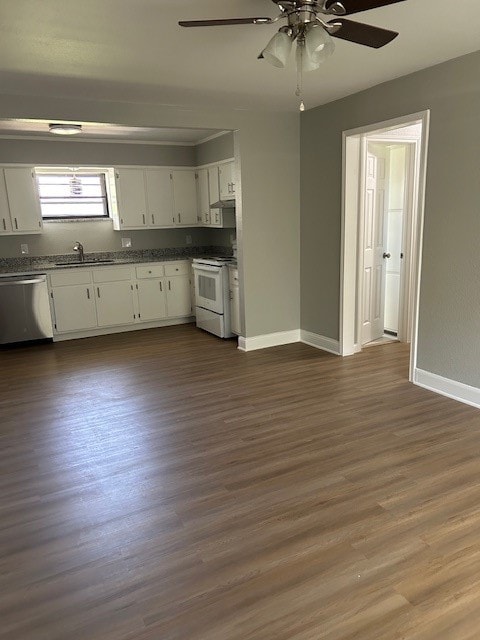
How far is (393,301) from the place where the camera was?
556 cm

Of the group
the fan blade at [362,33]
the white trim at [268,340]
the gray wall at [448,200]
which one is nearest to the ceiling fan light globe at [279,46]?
the fan blade at [362,33]

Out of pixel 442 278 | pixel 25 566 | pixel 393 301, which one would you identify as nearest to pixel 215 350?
pixel 393 301

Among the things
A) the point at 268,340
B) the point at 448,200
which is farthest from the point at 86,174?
the point at 448,200

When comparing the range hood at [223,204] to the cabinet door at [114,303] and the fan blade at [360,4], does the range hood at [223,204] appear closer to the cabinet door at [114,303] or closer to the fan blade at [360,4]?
the cabinet door at [114,303]

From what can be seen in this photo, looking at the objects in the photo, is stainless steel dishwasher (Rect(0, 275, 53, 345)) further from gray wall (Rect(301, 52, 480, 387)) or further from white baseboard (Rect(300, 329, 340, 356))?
gray wall (Rect(301, 52, 480, 387))

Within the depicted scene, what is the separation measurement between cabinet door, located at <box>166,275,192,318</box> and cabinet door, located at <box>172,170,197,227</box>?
0.87 m

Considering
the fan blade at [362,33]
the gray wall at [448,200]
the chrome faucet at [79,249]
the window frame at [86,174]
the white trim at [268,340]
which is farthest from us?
the chrome faucet at [79,249]

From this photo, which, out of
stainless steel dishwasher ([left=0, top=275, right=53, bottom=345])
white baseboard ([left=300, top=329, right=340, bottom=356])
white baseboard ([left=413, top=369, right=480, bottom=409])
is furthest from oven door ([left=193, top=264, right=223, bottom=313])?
white baseboard ([left=413, top=369, right=480, bottom=409])

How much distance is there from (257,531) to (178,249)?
214 inches

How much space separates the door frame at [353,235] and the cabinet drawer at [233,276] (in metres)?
1.25

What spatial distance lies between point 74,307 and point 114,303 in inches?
20.0

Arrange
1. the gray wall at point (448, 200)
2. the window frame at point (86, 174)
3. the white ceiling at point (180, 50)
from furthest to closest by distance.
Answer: the window frame at point (86, 174) → the gray wall at point (448, 200) → the white ceiling at point (180, 50)

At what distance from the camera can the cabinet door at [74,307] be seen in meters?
5.89

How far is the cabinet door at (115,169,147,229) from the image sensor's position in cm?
635
